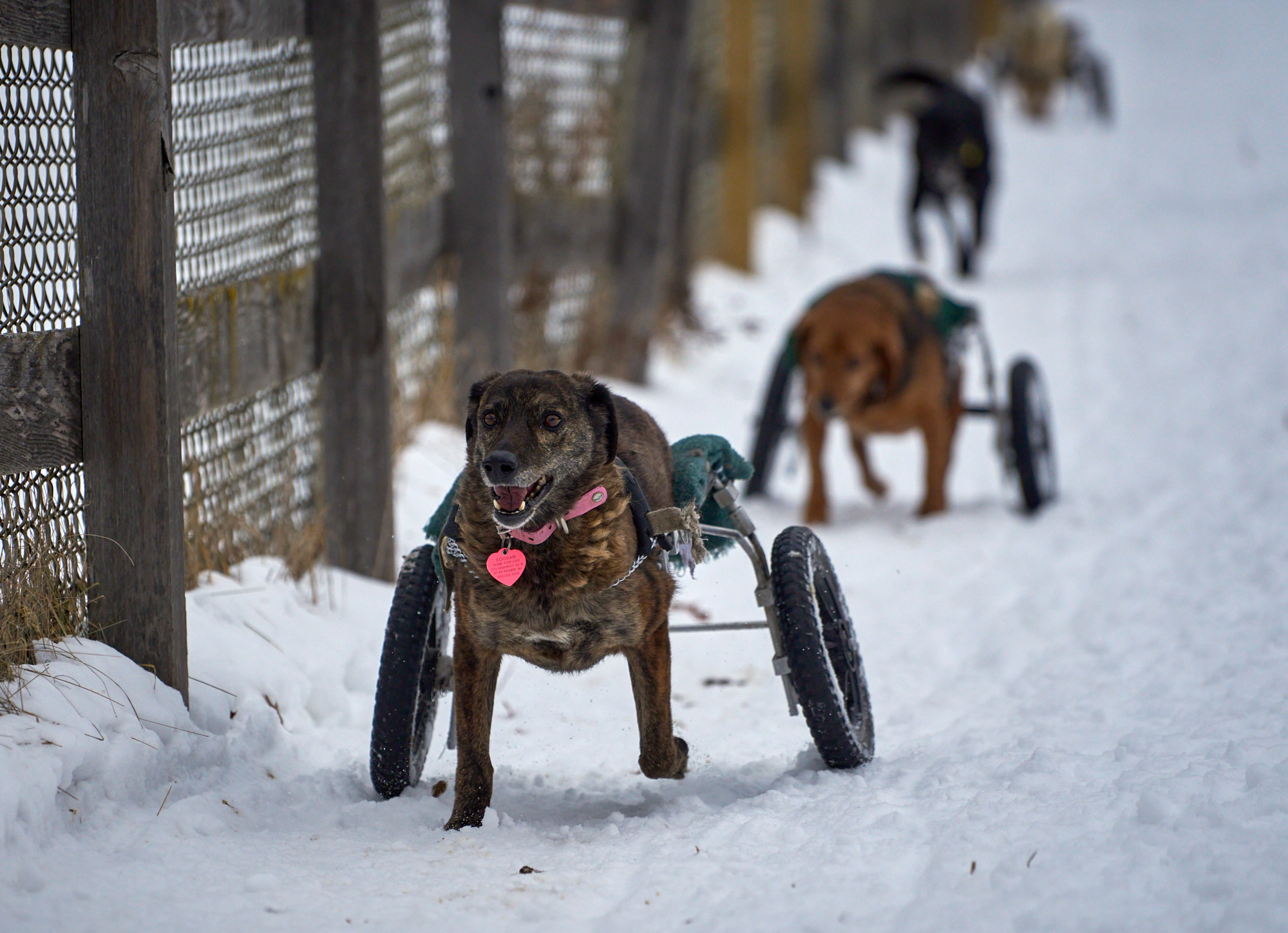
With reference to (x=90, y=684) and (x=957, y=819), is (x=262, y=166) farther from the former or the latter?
(x=957, y=819)

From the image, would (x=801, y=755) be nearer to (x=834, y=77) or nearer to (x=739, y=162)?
(x=739, y=162)

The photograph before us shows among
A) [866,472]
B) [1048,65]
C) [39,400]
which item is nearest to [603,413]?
[39,400]

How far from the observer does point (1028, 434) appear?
6.89 metres

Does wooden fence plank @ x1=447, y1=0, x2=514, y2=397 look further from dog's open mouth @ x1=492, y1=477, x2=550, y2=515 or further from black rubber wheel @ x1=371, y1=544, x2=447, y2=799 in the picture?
dog's open mouth @ x1=492, y1=477, x2=550, y2=515

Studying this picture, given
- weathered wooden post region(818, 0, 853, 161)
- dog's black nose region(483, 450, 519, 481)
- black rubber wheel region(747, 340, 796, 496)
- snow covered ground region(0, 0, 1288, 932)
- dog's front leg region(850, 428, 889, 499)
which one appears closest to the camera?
snow covered ground region(0, 0, 1288, 932)

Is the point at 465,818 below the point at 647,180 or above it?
below

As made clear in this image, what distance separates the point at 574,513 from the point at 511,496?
196 millimetres

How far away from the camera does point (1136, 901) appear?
2729 millimetres

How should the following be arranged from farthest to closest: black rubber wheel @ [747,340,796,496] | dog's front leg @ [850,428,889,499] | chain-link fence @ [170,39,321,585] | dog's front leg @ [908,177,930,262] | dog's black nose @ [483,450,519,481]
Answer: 1. dog's front leg @ [908,177,930,262]
2. dog's front leg @ [850,428,889,499]
3. black rubber wheel @ [747,340,796,496]
4. chain-link fence @ [170,39,321,585]
5. dog's black nose @ [483,450,519,481]

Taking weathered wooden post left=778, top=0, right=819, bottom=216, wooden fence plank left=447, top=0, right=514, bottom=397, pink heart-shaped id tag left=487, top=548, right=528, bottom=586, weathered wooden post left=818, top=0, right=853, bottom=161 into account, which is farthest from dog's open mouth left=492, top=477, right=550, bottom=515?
weathered wooden post left=818, top=0, right=853, bottom=161

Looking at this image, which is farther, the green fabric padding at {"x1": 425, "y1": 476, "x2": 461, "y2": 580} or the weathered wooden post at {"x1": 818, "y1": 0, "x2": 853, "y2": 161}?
the weathered wooden post at {"x1": 818, "y1": 0, "x2": 853, "y2": 161}

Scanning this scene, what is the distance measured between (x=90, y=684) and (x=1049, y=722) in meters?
2.76

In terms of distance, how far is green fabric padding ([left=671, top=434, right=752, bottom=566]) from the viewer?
3.84 m

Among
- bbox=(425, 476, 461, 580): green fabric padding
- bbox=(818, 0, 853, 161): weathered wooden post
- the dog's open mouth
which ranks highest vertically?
bbox=(818, 0, 853, 161): weathered wooden post
